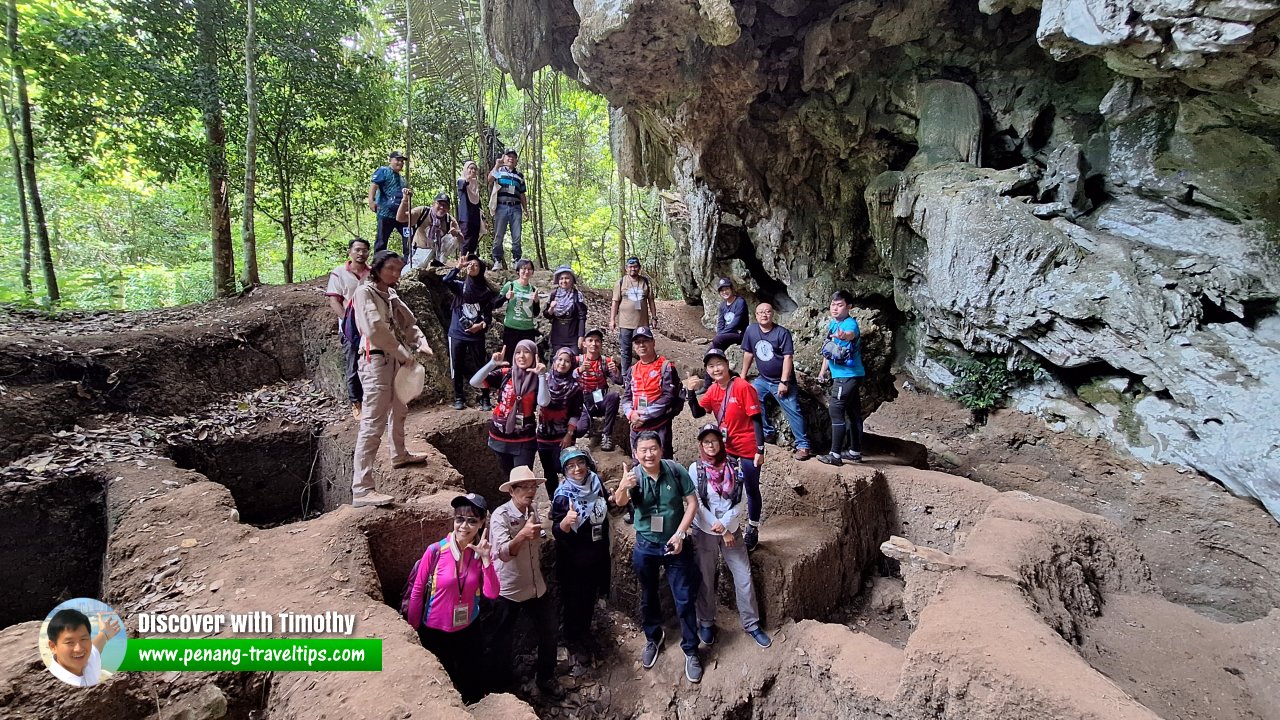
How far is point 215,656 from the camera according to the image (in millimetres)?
3072

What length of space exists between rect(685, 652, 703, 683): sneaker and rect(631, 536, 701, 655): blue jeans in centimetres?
5

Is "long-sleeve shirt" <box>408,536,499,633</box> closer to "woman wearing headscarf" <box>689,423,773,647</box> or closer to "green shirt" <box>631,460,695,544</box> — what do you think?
"green shirt" <box>631,460,695,544</box>

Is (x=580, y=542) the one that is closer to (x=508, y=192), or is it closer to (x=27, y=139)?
(x=508, y=192)

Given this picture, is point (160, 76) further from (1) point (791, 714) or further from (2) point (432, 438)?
(1) point (791, 714)

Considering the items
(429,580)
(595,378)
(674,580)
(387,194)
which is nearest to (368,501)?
(429,580)

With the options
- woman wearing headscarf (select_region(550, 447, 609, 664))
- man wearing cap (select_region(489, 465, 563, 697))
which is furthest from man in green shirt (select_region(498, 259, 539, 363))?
man wearing cap (select_region(489, 465, 563, 697))

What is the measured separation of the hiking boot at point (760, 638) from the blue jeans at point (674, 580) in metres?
0.54

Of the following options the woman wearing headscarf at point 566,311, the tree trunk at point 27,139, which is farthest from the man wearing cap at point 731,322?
the tree trunk at point 27,139

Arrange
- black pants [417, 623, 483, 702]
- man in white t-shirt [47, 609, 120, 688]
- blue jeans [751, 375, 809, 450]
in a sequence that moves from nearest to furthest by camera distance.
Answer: man in white t-shirt [47, 609, 120, 688]
black pants [417, 623, 483, 702]
blue jeans [751, 375, 809, 450]

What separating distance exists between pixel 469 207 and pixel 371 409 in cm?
499

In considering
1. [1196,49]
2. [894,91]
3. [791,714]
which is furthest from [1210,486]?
[894,91]

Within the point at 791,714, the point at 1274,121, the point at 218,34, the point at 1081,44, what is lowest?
the point at 791,714

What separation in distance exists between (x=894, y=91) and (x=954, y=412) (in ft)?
23.2

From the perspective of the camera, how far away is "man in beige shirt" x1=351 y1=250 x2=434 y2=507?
4.33 meters
